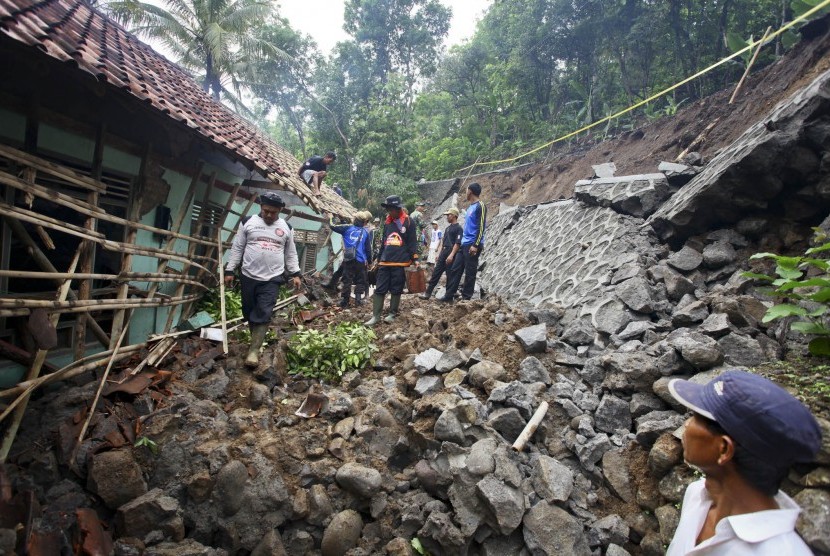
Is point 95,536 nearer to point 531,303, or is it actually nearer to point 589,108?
point 531,303

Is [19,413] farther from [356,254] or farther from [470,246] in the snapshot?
[470,246]

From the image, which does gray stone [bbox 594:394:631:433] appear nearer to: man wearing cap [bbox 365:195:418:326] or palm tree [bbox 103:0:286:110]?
man wearing cap [bbox 365:195:418:326]

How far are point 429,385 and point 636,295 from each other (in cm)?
284

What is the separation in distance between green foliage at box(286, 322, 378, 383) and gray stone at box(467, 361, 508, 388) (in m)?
1.56

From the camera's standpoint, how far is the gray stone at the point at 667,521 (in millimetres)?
2637

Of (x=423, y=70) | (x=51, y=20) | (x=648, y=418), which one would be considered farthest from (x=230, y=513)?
(x=423, y=70)

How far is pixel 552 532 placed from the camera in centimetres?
280

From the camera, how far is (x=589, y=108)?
1488cm

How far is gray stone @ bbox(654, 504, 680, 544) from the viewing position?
8.65 ft

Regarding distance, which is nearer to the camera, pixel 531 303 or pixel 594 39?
pixel 531 303

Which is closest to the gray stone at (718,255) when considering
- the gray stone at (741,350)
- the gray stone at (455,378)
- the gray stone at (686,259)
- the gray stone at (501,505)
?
the gray stone at (686,259)

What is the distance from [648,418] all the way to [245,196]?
731 centimetres

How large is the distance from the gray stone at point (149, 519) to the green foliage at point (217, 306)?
3.50m

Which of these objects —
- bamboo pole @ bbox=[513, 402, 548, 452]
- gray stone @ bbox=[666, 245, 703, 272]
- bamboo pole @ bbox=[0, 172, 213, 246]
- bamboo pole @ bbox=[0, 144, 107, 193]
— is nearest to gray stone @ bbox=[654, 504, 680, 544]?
bamboo pole @ bbox=[513, 402, 548, 452]
